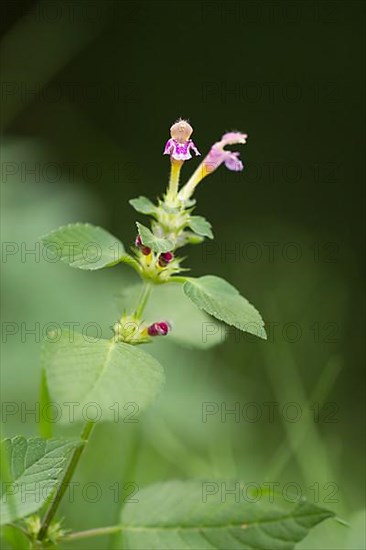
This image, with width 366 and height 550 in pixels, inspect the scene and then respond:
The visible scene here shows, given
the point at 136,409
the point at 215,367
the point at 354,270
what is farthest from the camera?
the point at 354,270

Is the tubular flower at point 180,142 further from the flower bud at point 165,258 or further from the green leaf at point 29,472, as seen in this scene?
the green leaf at point 29,472

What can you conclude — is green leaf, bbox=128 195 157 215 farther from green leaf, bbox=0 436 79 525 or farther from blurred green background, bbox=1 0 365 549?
blurred green background, bbox=1 0 365 549

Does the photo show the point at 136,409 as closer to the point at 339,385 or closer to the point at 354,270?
the point at 339,385

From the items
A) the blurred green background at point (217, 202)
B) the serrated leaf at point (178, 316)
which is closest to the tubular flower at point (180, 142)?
the serrated leaf at point (178, 316)

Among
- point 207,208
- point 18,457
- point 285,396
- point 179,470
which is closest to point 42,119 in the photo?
point 207,208

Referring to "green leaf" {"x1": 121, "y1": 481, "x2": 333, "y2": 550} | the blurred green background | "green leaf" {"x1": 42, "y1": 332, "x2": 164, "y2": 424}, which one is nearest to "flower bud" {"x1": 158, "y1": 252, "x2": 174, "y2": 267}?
"green leaf" {"x1": 42, "y1": 332, "x2": 164, "y2": 424}
